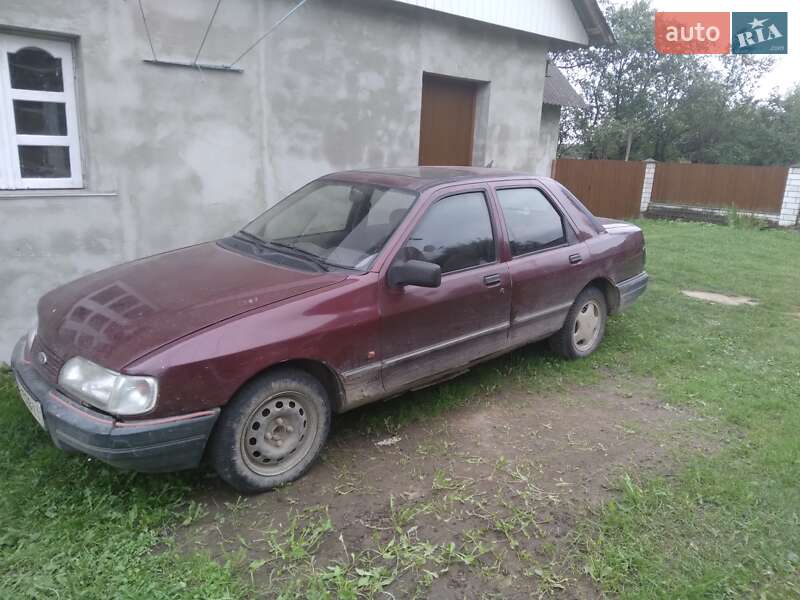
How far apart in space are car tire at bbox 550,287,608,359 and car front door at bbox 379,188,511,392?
3.05ft

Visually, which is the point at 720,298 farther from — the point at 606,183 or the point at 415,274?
the point at 606,183

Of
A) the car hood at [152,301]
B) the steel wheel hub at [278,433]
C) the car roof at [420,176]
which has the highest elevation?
the car roof at [420,176]

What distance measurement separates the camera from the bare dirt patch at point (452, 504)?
2.72 metres

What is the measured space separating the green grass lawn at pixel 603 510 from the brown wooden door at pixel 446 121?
3996 mm

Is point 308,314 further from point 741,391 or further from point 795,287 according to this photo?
point 795,287

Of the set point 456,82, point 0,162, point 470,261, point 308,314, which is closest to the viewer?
point 308,314

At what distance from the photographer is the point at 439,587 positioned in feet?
8.76

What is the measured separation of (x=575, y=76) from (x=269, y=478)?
36.9 meters

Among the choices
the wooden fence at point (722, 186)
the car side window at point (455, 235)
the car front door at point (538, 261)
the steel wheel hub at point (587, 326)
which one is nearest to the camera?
the car side window at point (455, 235)

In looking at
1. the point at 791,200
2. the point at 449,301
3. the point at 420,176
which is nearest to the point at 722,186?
the point at 791,200

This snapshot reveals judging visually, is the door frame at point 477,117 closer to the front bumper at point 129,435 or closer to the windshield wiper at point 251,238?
the windshield wiper at point 251,238

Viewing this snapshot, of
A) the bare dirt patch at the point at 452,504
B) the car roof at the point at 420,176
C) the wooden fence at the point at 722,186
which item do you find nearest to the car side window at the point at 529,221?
the car roof at the point at 420,176

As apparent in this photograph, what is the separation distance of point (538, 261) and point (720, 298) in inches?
170

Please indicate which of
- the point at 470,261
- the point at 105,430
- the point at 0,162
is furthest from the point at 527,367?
the point at 0,162
